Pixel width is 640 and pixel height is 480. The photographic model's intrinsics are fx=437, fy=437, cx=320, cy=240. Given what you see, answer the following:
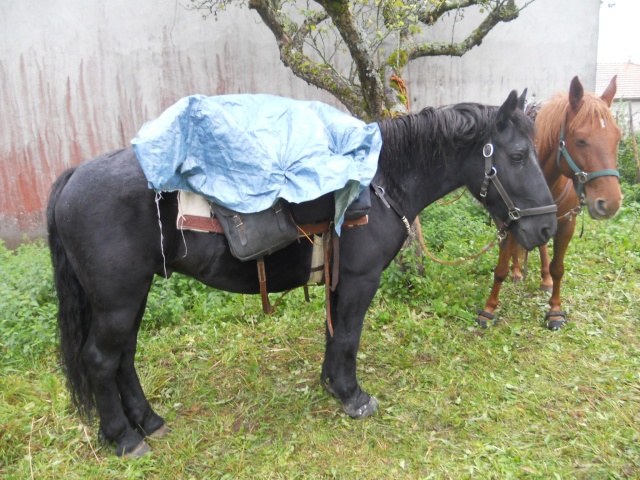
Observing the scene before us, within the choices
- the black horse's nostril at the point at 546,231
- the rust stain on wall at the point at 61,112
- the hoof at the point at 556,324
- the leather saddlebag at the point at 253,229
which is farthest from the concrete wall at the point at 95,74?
the black horse's nostril at the point at 546,231

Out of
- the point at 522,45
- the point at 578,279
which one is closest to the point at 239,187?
the point at 578,279

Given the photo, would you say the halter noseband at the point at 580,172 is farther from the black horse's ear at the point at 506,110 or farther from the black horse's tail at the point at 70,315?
the black horse's tail at the point at 70,315

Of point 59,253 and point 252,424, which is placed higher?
point 59,253

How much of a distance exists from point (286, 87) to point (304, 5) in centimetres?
127

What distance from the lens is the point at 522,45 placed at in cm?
811

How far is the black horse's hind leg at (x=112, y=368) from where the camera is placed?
236 cm

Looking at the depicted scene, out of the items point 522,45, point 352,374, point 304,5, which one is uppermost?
point 304,5

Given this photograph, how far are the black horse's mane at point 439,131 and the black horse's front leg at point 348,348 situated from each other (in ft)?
2.79

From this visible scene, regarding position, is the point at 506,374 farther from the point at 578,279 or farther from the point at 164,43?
the point at 164,43

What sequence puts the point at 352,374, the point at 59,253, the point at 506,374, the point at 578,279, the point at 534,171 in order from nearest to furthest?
1. the point at 59,253
2. the point at 534,171
3. the point at 352,374
4. the point at 506,374
5. the point at 578,279

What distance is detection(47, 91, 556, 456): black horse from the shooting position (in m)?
2.26

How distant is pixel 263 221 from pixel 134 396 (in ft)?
4.81

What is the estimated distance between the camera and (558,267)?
156 inches

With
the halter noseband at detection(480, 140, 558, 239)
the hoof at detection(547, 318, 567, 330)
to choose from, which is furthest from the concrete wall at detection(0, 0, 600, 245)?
the halter noseband at detection(480, 140, 558, 239)
